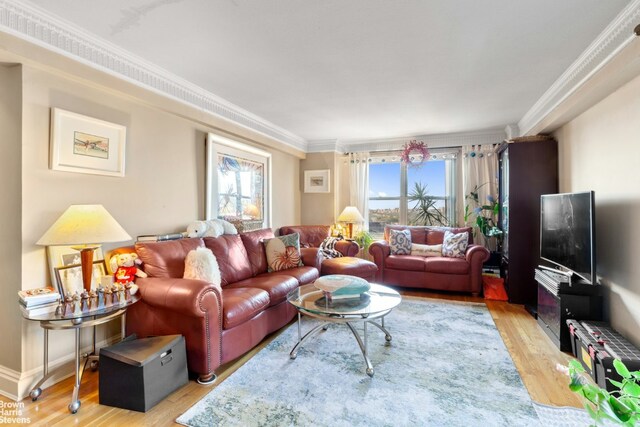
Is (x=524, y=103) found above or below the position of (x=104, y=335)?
above

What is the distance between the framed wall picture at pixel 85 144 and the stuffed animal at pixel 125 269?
27.4 inches

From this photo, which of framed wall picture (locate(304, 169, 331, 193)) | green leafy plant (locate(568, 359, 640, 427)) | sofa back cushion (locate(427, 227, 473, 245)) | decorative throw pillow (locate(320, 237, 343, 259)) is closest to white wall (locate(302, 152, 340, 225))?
framed wall picture (locate(304, 169, 331, 193))

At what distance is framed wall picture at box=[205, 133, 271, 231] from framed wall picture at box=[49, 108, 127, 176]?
1050 millimetres

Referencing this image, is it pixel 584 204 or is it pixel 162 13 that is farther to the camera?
pixel 584 204

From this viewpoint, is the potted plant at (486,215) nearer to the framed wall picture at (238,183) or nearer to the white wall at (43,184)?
the framed wall picture at (238,183)

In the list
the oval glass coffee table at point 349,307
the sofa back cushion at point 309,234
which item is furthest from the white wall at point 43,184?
the sofa back cushion at point 309,234

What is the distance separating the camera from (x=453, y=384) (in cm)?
214

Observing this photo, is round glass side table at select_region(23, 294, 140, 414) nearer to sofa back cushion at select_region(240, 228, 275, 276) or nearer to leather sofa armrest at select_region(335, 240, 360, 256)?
Result: sofa back cushion at select_region(240, 228, 275, 276)

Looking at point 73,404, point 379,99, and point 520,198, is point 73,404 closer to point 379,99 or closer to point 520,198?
point 379,99

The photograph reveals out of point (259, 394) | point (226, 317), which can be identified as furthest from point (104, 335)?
point (259, 394)

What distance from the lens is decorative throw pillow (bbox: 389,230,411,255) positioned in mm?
4879

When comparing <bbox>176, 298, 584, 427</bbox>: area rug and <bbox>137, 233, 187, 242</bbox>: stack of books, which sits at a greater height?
<bbox>137, 233, 187, 242</bbox>: stack of books

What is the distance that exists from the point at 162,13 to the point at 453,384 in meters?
3.10

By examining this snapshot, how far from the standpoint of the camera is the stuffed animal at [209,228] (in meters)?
3.14
